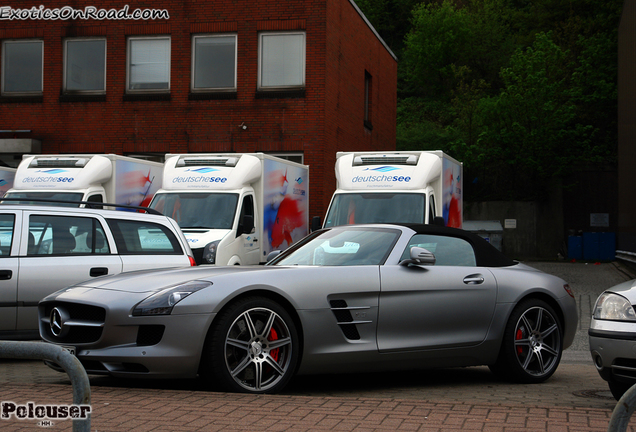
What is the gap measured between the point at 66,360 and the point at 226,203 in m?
11.8

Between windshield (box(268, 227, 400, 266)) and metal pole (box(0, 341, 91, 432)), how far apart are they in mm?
3807

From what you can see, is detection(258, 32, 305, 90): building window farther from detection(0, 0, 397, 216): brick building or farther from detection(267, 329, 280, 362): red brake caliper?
detection(267, 329, 280, 362): red brake caliper

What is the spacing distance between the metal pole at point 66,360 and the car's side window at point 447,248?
4312mm

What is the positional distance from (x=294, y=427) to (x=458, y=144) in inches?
1410

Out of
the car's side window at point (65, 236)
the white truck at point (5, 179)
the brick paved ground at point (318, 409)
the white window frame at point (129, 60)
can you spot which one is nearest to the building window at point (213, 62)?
the white window frame at point (129, 60)

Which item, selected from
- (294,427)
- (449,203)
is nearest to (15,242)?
(294,427)

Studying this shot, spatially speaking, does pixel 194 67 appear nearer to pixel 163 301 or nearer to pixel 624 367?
pixel 163 301

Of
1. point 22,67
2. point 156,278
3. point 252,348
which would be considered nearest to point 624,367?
point 252,348

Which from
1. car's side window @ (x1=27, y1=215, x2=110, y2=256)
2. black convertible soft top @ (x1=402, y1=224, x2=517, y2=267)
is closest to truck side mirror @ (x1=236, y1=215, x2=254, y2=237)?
car's side window @ (x1=27, y1=215, x2=110, y2=256)

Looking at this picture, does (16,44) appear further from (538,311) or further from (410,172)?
(538,311)

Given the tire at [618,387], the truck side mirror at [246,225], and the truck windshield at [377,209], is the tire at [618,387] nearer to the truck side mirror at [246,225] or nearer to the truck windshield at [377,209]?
the truck windshield at [377,209]

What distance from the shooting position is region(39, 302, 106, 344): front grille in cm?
609

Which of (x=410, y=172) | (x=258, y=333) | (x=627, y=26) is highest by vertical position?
(x=627, y=26)

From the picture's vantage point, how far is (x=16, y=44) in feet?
79.6
